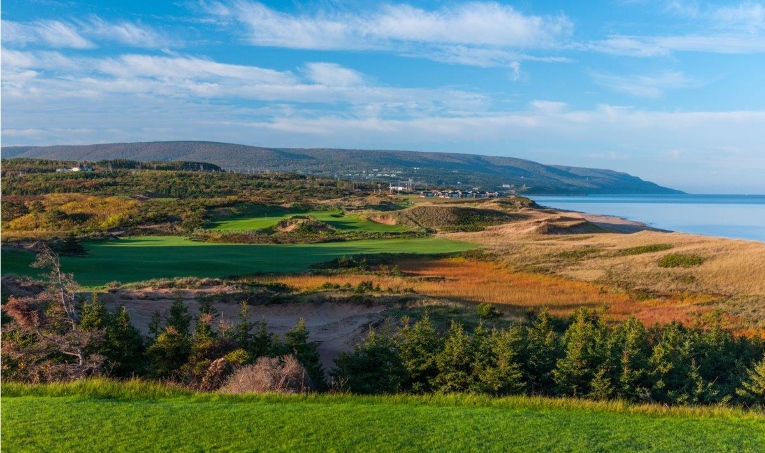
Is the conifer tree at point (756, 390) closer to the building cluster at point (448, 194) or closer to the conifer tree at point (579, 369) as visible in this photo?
the conifer tree at point (579, 369)

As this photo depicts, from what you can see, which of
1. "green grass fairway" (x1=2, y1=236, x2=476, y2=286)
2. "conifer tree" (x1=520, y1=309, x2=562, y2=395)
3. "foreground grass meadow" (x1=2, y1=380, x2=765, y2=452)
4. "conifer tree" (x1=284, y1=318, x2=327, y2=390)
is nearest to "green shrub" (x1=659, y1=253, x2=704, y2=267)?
"green grass fairway" (x1=2, y1=236, x2=476, y2=286)

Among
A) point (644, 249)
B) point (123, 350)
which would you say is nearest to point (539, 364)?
point (123, 350)

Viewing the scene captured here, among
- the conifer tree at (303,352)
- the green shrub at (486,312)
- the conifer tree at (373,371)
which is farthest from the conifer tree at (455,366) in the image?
the green shrub at (486,312)

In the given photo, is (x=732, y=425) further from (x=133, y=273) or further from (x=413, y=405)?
(x=133, y=273)

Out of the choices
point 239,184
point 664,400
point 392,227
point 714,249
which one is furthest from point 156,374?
point 239,184

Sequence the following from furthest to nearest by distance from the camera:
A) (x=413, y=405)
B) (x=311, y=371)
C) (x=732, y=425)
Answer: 1. (x=311, y=371)
2. (x=413, y=405)
3. (x=732, y=425)
